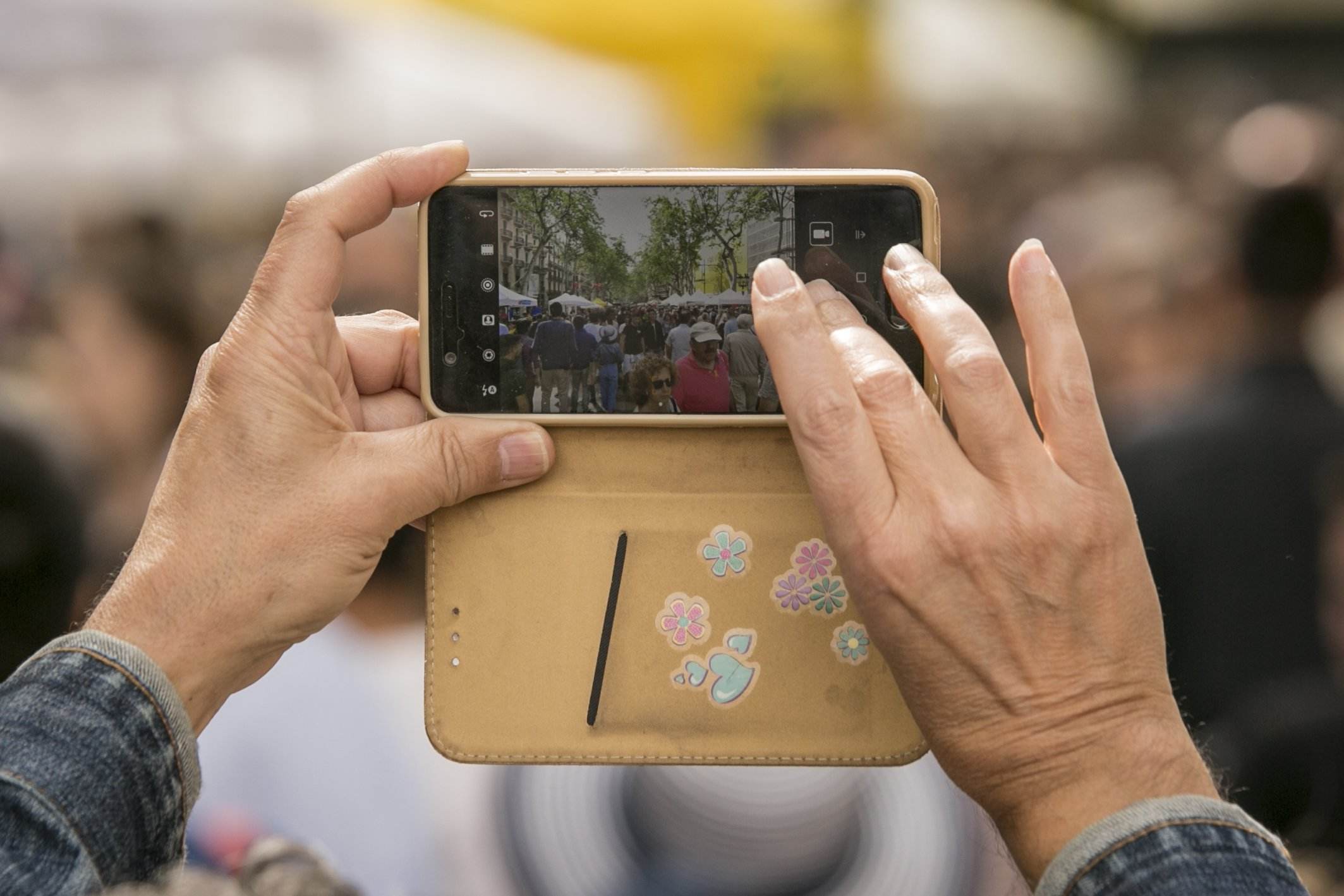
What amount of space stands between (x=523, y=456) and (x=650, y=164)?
3.12 meters

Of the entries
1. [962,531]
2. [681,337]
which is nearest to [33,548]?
[681,337]

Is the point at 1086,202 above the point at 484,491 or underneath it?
above

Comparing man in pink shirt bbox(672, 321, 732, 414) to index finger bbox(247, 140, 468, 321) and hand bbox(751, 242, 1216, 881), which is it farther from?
index finger bbox(247, 140, 468, 321)

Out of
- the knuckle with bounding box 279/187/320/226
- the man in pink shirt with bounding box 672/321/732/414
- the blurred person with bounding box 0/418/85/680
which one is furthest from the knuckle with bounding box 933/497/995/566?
the blurred person with bounding box 0/418/85/680

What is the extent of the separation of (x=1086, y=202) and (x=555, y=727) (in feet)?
8.90

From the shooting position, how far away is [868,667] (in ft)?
3.99

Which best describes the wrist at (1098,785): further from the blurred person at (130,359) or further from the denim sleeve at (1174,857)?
the blurred person at (130,359)

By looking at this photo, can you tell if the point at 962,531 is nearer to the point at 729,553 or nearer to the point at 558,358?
the point at 729,553

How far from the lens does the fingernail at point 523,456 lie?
3.89ft

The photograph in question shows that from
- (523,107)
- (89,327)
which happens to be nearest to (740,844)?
(89,327)

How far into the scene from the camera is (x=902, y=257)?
→ 1.13 meters

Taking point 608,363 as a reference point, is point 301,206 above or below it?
above

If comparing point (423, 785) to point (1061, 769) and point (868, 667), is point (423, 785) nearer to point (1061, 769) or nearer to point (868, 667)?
point (868, 667)

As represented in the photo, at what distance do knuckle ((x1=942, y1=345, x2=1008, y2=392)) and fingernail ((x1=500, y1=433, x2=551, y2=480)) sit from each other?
43 centimetres
